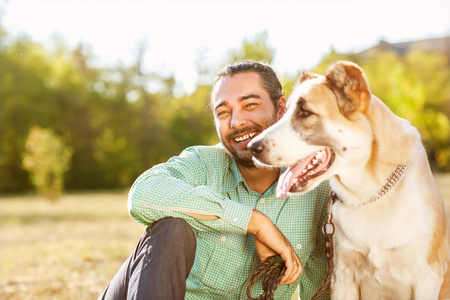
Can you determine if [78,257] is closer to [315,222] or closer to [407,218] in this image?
[315,222]

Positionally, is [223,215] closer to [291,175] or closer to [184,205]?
[184,205]

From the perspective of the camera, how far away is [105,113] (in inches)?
1292

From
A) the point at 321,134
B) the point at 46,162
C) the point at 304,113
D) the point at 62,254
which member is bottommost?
the point at 46,162

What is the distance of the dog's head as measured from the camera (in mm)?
2559

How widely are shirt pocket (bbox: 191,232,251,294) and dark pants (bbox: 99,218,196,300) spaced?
391mm

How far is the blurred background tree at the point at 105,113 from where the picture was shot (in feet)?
97.0

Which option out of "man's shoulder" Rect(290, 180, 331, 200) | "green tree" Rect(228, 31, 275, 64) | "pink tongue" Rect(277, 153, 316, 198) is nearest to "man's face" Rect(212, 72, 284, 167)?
"man's shoulder" Rect(290, 180, 331, 200)

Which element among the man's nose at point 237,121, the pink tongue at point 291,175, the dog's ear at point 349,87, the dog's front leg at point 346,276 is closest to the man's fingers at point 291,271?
the dog's front leg at point 346,276

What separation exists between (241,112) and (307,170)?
0.90 metres

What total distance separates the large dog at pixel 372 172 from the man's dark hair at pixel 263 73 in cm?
83

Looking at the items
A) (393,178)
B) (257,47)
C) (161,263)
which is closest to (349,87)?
(393,178)

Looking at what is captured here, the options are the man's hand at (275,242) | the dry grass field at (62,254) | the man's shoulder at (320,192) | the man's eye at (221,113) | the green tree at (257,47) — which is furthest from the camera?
the green tree at (257,47)

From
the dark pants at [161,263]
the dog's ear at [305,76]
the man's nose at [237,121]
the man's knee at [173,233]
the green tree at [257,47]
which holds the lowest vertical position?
the dark pants at [161,263]

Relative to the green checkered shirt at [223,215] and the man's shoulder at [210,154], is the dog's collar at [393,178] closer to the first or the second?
the green checkered shirt at [223,215]
